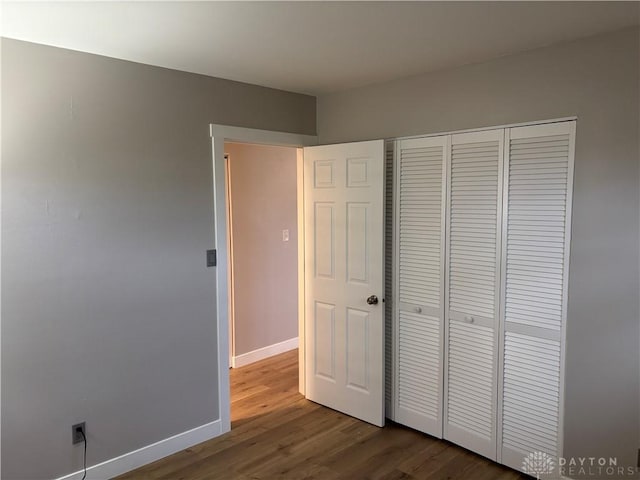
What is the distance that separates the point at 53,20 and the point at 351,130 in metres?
1.97

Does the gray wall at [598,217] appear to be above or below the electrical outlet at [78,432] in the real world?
above

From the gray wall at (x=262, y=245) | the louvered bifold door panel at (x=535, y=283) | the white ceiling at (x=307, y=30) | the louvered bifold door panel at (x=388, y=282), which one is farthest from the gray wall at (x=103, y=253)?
the louvered bifold door panel at (x=535, y=283)

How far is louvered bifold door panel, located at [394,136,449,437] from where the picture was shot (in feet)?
9.89

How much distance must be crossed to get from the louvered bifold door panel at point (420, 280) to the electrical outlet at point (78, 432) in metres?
1.92

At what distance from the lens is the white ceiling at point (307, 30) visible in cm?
196

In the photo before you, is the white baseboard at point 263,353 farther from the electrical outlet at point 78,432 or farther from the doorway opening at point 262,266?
the electrical outlet at point 78,432

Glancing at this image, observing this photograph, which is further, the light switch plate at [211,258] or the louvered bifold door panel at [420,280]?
the light switch plate at [211,258]

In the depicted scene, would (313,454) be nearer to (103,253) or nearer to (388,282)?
(388,282)

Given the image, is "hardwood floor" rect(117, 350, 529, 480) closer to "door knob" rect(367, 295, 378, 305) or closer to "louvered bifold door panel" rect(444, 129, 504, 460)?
"louvered bifold door panel" rect(444, 129, 504, 460)

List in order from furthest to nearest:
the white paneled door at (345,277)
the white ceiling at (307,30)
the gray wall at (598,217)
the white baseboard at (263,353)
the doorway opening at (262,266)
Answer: the white baseboard at (263,353) < the doorway opening at (262,266) < the white paneled door at (345,277) < the gray wall at (598,217) < the white ceiling at (307,30)

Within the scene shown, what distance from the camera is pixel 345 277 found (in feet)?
11.2

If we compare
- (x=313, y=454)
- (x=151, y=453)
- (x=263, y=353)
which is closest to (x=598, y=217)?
(x=313, y=454)

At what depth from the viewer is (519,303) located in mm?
2686

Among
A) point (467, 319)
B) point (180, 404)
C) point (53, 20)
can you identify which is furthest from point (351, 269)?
point (53, 20)
